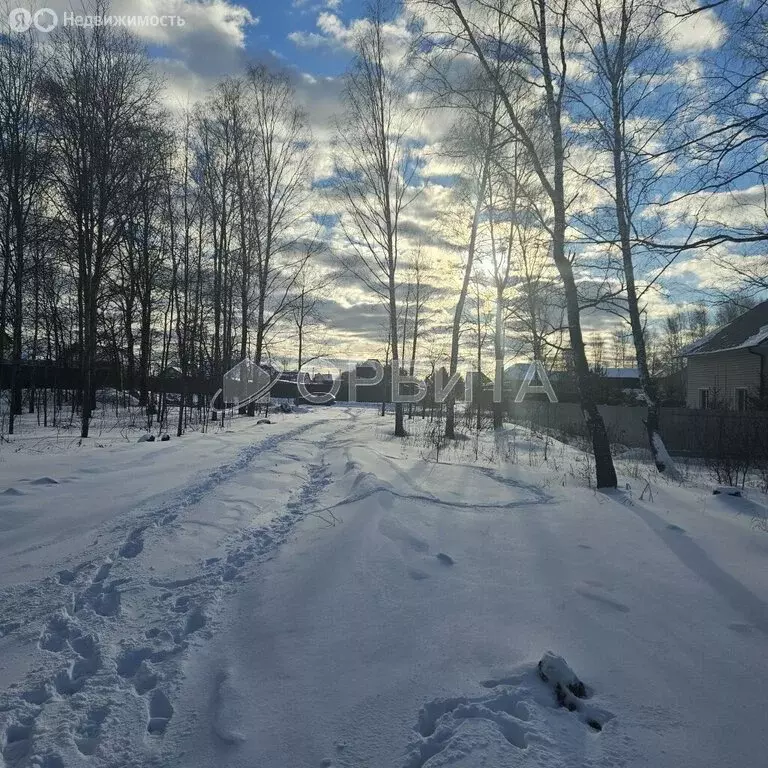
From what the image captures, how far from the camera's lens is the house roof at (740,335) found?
18859mm

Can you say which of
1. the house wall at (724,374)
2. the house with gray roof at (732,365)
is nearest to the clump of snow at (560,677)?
the house with gray roof at (732,365)

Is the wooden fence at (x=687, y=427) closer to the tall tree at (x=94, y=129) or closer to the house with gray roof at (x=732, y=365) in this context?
the house with gray roof at (x=732, y=365)

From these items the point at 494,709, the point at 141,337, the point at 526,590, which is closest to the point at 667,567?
the point at 526,590

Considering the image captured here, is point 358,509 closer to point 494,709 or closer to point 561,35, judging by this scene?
point 494,709

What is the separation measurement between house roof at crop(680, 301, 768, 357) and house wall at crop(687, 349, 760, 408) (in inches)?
14.4

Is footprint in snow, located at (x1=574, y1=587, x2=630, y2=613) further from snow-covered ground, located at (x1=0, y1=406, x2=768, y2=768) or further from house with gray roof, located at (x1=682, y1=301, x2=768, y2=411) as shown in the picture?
house with gray roof, located at (x1=682, y1=301, x2=768, y2=411)

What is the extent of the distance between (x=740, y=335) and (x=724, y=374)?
5.75ft

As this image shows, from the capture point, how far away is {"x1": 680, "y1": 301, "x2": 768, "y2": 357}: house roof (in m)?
18.9

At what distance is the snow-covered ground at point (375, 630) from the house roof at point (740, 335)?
16.2m

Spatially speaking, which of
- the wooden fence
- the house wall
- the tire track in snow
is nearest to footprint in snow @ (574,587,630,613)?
the tire track in snow

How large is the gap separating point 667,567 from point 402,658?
2534 mm

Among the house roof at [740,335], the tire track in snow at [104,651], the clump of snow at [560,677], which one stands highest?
the house roof at [740,335]

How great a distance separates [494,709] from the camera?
2.25 metres

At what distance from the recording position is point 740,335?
2056 centimetres
